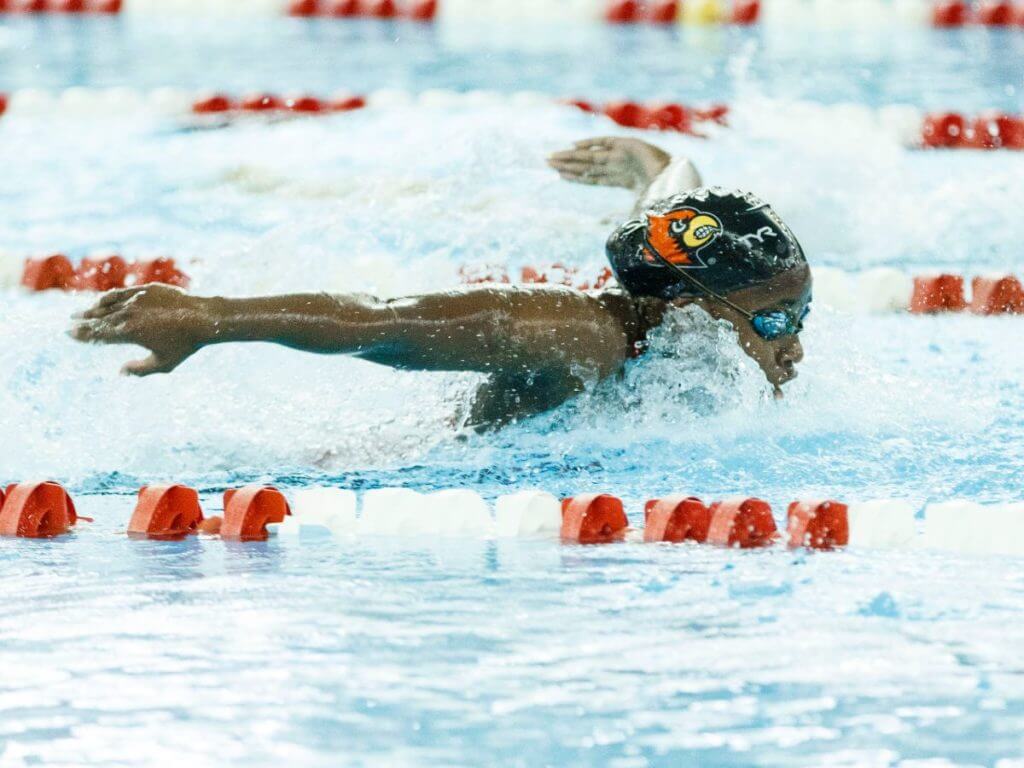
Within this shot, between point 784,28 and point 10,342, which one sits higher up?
point 784,28

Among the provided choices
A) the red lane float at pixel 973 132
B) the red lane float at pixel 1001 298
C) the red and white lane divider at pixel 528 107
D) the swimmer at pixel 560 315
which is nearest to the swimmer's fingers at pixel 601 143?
the swimmer at pixel 560 315

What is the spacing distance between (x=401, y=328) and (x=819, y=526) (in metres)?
0.84

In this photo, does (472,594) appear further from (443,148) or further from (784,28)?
(784,28)

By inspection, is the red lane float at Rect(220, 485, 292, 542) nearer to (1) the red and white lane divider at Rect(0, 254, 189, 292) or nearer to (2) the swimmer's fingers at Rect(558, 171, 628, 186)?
(2) the swimmer's fingers at Rect(558, 171, 628, 186)

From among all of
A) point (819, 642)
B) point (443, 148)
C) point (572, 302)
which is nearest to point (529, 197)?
point (443, 148)

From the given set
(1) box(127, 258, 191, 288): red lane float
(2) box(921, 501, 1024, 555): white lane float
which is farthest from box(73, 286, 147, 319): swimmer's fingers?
(1) box(127, 258, 191, 288): red lane float

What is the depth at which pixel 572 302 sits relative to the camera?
3.29 meters

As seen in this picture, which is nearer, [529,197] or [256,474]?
[256,474]

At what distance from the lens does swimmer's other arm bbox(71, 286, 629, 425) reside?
2.82 m

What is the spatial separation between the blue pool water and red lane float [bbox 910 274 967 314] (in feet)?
0.41

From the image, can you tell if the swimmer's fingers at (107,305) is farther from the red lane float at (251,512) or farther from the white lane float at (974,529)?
the white lane float at (974,529)

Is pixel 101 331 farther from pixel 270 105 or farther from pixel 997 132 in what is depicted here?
pixel 997 132

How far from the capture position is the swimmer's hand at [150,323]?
2777 mm

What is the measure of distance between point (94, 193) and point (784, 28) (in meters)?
5.22
